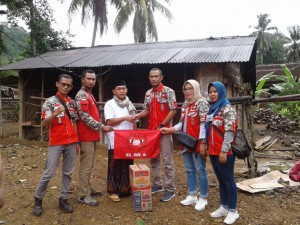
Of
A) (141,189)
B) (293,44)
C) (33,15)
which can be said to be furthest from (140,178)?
(293,44)

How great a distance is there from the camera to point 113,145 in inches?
153

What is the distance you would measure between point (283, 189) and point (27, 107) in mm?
9854

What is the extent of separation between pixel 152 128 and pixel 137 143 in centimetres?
34

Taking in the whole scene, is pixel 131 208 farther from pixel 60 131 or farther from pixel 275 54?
pixel 275 54

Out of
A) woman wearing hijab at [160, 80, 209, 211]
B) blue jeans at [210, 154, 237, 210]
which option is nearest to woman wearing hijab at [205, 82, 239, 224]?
blue jeans at [210, 154, 237, 210]

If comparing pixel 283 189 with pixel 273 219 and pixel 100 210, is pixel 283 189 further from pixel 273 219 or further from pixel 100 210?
pixel 100 210

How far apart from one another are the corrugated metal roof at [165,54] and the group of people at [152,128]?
3.52m

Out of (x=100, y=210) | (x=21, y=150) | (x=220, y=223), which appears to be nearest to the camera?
(x=220, y=223)

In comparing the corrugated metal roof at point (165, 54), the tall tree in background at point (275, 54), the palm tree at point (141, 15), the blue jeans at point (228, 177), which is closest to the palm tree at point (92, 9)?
the palm tree at point (141, 15)

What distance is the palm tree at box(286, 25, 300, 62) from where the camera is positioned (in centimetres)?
3991

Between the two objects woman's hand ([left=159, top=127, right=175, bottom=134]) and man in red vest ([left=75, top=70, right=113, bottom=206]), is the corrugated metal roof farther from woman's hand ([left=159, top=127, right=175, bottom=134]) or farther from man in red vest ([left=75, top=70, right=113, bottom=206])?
man in red vest ([left=75, top=70, right=113, bottom=206])

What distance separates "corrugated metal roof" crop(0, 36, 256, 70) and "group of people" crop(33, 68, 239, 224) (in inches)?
139

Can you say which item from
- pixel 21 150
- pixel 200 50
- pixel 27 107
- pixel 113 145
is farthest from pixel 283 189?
pixel 27 107

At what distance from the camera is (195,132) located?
366 centimetres
